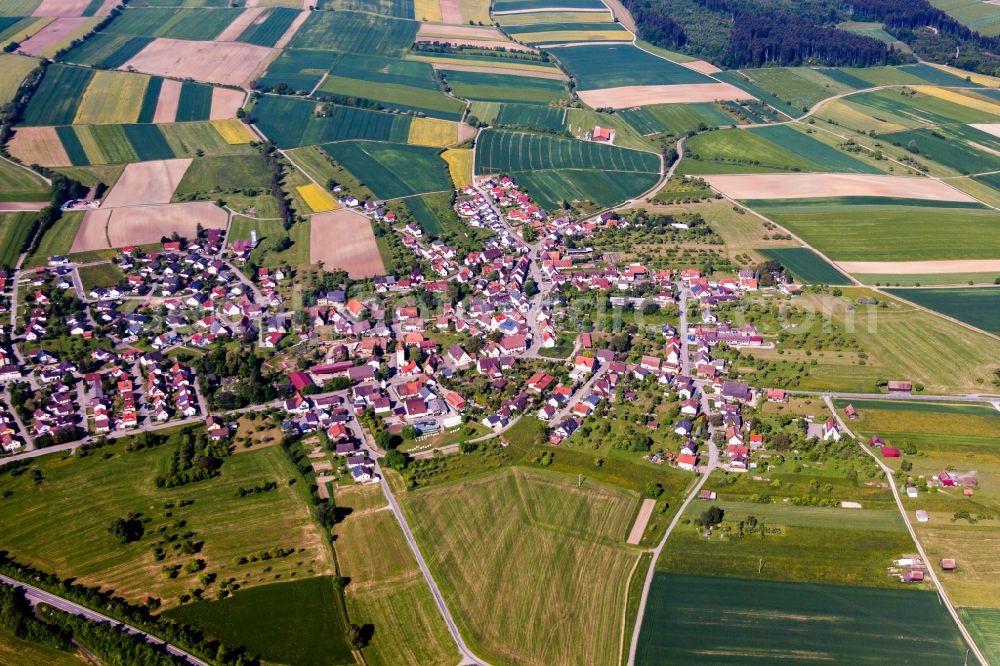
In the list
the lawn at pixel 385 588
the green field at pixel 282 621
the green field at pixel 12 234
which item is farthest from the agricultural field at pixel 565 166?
the green field at pixel 282 621

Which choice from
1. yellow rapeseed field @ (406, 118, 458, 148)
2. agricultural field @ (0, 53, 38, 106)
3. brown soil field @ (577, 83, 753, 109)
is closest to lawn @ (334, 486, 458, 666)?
yellow rapeseed field @ (406, 118, 458, 148)

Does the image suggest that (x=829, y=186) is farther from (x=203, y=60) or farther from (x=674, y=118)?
(x=203, y=60)

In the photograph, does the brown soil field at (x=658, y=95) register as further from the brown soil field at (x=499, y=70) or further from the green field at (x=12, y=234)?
the green field at (x=12, y=234)

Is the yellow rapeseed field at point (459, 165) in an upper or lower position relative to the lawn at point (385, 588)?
upper


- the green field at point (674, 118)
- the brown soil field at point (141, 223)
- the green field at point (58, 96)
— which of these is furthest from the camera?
the green field at point (674, 118)

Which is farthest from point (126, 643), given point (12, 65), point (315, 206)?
point (12, 65)

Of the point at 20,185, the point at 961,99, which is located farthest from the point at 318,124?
the point at 961,99

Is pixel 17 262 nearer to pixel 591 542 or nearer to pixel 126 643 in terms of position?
pixel 126 643

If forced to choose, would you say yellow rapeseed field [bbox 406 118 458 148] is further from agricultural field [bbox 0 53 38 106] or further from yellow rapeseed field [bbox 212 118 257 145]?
agricultural field [bbox 0 53 38 106]
